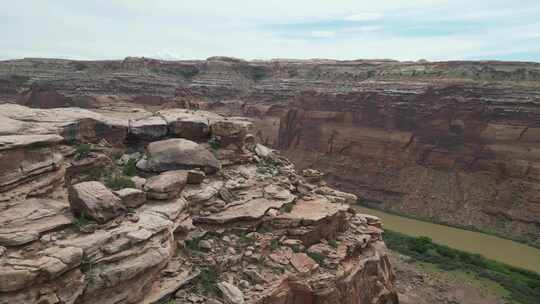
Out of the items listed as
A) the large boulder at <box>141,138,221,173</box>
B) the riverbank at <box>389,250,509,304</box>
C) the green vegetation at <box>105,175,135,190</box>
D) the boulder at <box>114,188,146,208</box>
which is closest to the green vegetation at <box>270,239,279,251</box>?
the large boulder at <box>141,138,221,173</box>

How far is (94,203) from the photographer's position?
33.2ft

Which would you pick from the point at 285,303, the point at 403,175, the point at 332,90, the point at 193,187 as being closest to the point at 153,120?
the point at 193,187

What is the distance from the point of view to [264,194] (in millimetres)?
14766

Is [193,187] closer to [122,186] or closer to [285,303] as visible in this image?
[122,186]

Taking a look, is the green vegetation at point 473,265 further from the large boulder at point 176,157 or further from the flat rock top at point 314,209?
the large boulder at point 176,157

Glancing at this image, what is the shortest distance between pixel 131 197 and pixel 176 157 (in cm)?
276

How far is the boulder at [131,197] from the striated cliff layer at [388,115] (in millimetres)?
12264

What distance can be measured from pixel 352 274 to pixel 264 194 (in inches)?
140

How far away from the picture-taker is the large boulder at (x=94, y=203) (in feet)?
32.9

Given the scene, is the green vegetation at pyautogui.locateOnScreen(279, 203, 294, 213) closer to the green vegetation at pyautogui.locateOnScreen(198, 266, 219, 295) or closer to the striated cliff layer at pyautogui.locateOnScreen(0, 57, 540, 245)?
the green vegetation at pyautogui.locateOnScreen(198, 266, 219, 295)

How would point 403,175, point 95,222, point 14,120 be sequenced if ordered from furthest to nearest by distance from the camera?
point 403,175 < point 14,120 < point 95,222

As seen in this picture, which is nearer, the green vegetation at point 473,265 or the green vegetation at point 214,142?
the green vegetation at point 214,142

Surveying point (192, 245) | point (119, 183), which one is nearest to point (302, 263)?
point (192, 245)

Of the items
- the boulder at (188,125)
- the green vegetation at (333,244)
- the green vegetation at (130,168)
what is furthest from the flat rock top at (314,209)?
the green vegetation at (130,168)
